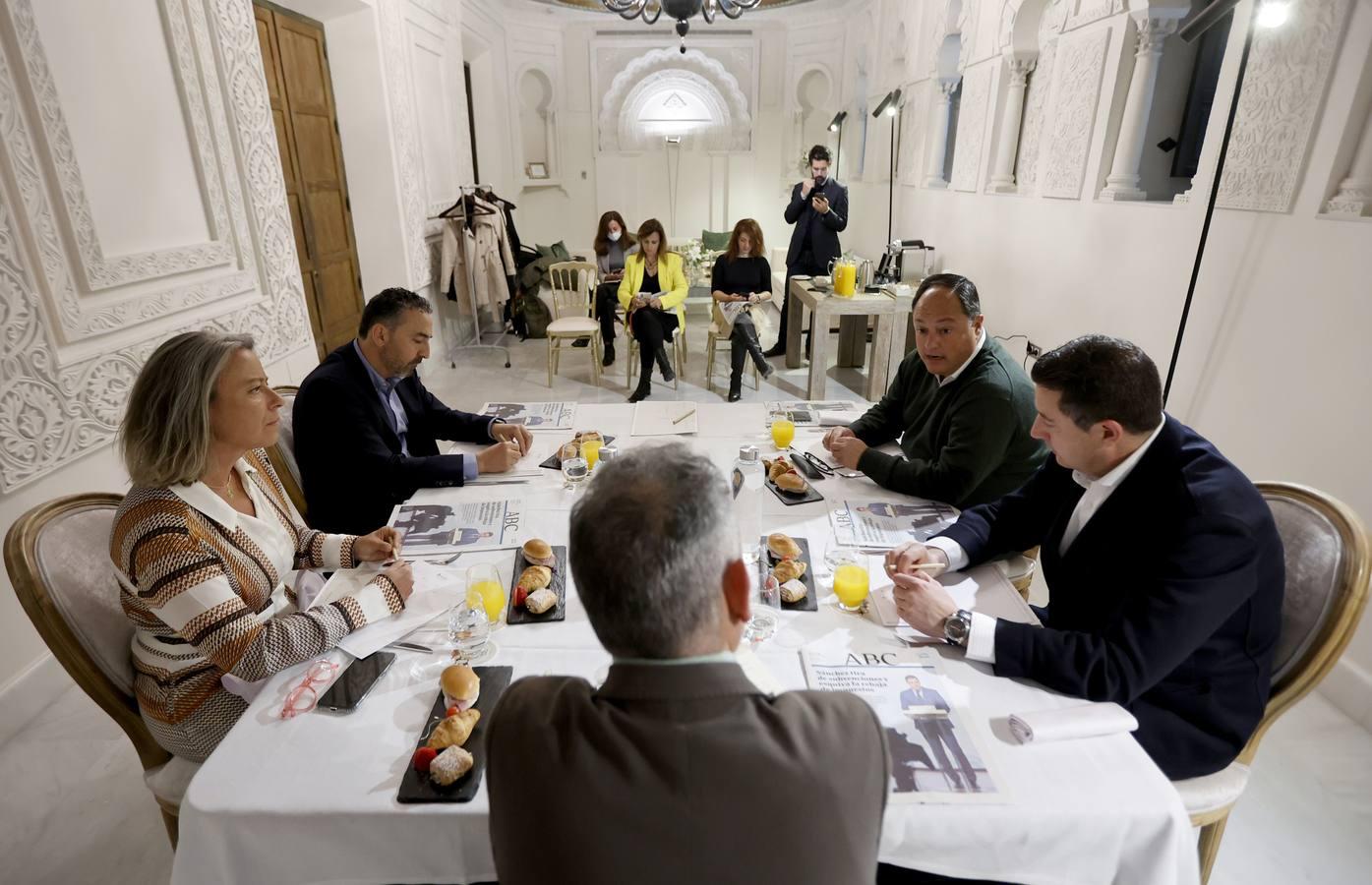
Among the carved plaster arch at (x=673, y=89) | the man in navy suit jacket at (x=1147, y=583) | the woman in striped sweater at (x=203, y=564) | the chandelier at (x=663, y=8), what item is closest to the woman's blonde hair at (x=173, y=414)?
the woman in striped sweater at (x=203, y=564)

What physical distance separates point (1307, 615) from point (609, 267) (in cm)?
556

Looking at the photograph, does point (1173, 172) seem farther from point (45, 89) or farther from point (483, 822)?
point (45, 89)

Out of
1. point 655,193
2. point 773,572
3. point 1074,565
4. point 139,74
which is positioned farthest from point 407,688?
point 655,193

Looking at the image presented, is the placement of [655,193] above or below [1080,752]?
above

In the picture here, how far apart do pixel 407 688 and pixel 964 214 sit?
5.05 m

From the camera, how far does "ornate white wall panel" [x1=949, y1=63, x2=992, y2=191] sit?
4.65m

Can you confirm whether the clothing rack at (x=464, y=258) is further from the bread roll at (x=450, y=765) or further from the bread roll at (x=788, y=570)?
the bread roll at (x=450, y=765)

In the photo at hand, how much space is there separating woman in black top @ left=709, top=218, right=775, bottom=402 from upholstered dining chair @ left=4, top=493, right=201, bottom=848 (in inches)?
153

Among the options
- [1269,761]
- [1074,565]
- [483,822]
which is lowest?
[1269,761]

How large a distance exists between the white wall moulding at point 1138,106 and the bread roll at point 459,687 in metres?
3.51

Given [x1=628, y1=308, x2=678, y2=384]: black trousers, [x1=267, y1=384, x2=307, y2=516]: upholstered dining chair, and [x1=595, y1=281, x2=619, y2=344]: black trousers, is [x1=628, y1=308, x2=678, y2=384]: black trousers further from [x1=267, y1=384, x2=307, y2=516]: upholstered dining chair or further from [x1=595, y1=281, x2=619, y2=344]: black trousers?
[x1=267, y1=384, x2=307, y2=516]: upholstered dining chair

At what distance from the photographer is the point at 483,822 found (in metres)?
0.96

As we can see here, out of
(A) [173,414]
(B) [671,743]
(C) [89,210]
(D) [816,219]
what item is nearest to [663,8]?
(D) [816,219]

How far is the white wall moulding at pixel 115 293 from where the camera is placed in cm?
209
